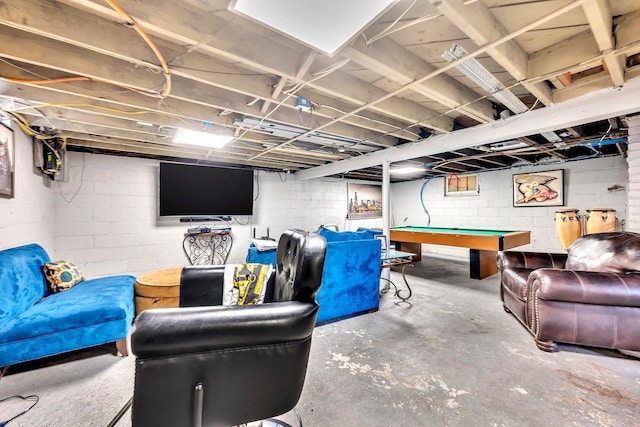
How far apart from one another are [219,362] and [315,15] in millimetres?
1622

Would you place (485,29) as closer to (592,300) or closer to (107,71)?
(592,300)

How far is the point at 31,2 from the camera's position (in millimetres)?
1368

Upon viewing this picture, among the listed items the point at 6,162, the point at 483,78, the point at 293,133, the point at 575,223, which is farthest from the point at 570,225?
the point at 6,162

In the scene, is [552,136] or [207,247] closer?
[552,136]

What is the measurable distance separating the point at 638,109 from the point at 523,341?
2.18 meters

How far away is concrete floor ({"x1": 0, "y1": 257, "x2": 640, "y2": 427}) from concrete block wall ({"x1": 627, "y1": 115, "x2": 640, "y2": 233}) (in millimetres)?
1445

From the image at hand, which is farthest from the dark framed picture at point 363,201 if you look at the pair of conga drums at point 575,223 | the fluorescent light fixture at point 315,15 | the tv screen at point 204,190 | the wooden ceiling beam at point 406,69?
the fluorescent light fixture at point 315,15

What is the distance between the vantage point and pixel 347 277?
2867 mm

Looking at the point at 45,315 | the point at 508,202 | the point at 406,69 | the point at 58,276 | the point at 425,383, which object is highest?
the point at 406,69

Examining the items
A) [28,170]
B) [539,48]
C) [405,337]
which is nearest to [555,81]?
[539,48]

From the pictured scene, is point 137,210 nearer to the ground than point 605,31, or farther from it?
nearer to the ground

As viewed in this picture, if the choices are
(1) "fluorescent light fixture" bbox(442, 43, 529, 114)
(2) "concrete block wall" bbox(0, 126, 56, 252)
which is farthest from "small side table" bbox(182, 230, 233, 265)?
(1) "fluorescent light fixture" bbox(442, 43, 529, 114)

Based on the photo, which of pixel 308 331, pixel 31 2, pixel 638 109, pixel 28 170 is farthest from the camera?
pixel 28 170

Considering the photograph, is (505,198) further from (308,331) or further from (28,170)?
(28,170)
